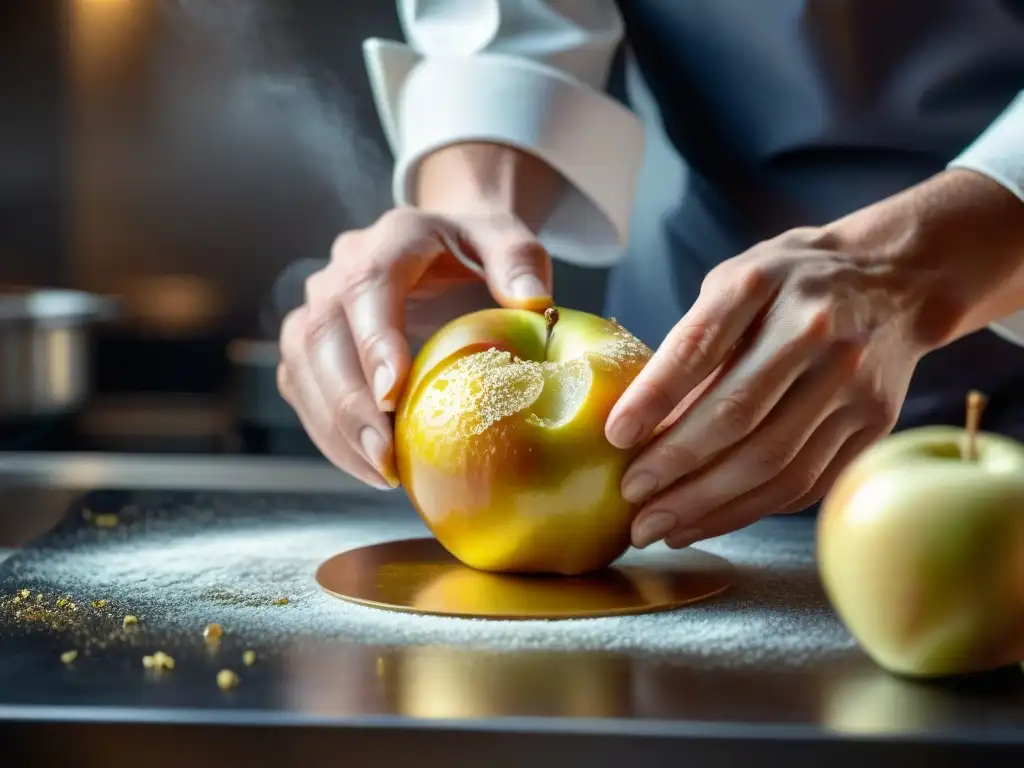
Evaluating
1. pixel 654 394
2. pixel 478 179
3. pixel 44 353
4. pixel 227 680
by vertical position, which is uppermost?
pixel 478 179

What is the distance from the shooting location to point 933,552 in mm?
521

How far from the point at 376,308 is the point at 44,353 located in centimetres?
132

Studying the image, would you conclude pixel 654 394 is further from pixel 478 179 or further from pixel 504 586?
pixel 478 179

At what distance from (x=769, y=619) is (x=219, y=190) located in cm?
191

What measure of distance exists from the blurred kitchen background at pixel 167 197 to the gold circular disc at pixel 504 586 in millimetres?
1449

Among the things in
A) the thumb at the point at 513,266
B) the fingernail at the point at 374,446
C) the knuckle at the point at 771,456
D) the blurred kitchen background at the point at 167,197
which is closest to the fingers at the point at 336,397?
the fingernail at the point at 374,446

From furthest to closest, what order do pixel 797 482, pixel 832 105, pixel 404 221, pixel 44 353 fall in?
pixel 44 353
pixel 832 105
pixel 404 221
pixel 797 482

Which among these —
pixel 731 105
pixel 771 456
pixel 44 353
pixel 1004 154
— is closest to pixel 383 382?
pixel 771 456

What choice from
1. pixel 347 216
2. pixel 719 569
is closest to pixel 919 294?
pixel 719 569

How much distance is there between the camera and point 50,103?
241 cm

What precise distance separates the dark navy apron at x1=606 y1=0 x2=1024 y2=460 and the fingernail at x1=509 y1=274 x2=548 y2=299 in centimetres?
42

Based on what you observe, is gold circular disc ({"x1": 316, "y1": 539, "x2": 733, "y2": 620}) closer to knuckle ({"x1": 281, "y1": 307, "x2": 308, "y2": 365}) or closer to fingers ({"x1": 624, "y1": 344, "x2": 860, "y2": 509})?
fingers ({"x1": 624, "y1": 344, "x2": 860, "y2": 509})

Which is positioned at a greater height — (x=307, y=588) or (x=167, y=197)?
(x=167, y=197)

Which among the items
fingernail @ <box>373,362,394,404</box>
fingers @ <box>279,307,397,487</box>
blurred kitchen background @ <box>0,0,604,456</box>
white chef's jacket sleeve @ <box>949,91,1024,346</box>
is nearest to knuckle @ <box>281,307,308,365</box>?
fingers @ <box>279,307,397,487</box>
